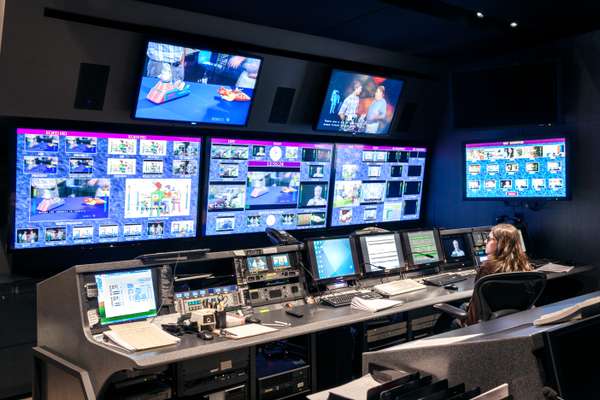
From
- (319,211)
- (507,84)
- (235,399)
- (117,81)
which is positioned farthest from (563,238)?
(117,81)

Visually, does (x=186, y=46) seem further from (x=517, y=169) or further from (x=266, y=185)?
(x=517, y=169)

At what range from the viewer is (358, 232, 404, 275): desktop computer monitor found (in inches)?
149

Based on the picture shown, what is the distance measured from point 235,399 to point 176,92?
7.51 ft

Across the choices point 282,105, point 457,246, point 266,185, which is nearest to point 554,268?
point 457,246

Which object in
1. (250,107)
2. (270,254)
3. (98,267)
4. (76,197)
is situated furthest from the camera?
(250,107)

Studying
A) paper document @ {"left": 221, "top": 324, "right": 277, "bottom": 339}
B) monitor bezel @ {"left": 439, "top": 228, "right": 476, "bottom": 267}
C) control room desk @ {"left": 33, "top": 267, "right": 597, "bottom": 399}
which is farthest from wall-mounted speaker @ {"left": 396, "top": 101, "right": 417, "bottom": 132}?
paper document @ {"left": 221, "top": 324, "right": 277, "bottom": 339}

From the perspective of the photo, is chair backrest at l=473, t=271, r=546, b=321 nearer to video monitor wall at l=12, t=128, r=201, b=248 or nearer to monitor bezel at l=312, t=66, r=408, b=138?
video monitor wall at l=12, t=128, r=201, b=248

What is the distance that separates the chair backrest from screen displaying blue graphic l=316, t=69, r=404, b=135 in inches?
97.1

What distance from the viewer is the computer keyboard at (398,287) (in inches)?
138

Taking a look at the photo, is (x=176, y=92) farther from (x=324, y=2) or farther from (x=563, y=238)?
(x=563, y=238)

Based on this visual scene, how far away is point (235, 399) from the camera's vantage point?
2672mm

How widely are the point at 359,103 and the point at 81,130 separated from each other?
97.5 inches

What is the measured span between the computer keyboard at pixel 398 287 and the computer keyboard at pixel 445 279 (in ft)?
0.47

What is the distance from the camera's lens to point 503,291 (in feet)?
9.75
